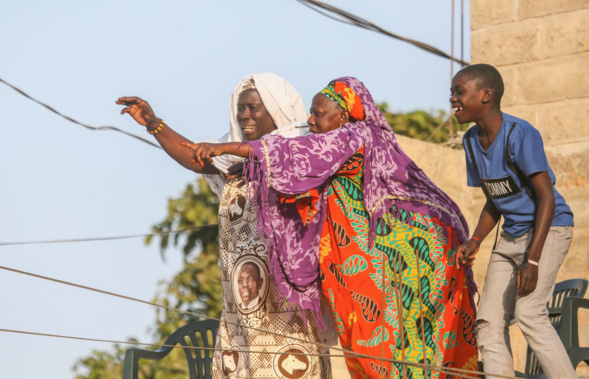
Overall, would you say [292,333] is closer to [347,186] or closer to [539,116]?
[347,186]

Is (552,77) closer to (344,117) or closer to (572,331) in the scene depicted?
(572,331)

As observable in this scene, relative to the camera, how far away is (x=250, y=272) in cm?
486

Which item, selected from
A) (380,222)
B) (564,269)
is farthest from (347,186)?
(564,269)

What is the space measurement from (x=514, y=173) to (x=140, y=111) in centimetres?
181

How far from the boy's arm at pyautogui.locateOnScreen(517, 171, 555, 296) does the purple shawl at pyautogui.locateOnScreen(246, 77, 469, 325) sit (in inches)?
22.4

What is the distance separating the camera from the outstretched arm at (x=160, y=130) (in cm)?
477

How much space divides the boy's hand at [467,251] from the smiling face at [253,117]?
51.3 inches

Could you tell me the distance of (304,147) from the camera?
431cm

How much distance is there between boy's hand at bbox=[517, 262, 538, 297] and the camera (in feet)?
13.2

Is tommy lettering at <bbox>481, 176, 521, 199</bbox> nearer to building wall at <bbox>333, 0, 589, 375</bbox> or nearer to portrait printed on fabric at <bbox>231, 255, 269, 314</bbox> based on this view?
portrait printed on fabric at <bbox>231, 255, 269, 314</bbox>

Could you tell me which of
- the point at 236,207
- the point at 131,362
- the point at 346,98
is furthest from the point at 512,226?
the point at 131,362

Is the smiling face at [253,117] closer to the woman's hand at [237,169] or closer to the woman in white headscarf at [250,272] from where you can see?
the woman in white headscarf at [250,272]

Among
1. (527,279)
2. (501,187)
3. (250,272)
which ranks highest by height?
(501,187)

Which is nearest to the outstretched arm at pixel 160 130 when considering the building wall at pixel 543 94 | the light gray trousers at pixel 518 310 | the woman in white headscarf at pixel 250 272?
the woman in white headscarf at pixel 250 272
